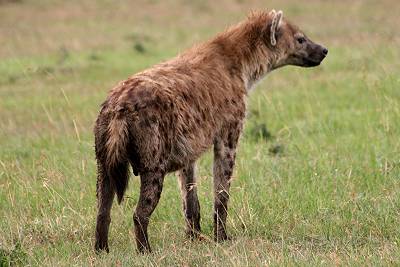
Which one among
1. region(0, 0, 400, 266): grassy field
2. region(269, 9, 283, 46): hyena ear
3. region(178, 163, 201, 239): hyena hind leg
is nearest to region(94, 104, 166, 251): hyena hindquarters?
region(0, 0, 400, 266): grassy field

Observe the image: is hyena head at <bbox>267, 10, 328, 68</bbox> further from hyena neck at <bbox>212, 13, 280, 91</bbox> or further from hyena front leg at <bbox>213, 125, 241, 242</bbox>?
hyena front leg at <bbox>213, 125, 241, 242</bbox>

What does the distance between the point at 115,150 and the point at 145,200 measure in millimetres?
375

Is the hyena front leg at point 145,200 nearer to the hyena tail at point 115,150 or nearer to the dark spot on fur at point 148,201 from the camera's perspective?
the dark spot on fur at point 148,201

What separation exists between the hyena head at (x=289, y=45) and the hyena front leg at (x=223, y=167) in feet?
2.73

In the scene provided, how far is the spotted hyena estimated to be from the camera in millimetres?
4766

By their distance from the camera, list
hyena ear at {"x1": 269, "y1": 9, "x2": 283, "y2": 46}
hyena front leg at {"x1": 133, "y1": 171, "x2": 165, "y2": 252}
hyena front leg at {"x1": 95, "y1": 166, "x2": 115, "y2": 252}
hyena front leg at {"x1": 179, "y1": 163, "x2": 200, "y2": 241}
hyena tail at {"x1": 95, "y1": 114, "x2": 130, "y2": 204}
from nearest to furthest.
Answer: hyena tail at {"x1": 95, "y1": 114, "x2": 130, "y2": 204}
hyena front leg at {"x1": 133, "y1": 171, "x2": 165, "y2": 252}
hyena front leg at {"x1": 95, "y1": 166, "x2": 115, "y2": 252}
hyena front leg at {"x1": 179, "y1": 163, "x2": 200, "y2": 241}
hyena ear at {"x1": 269, "y1": 9, "x2": 283, "y2": 46}

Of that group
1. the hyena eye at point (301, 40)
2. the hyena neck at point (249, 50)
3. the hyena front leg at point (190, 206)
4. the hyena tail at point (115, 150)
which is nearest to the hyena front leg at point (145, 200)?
the hyena tail at point (115, 150)

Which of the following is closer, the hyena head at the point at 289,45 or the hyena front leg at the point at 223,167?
the hyena front leg at the point at 223,167

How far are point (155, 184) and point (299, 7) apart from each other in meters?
14.4

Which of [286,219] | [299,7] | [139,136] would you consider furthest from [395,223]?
[299,7]

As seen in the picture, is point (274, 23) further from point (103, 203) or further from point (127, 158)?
point (103, 203)

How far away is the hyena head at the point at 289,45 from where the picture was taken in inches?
240

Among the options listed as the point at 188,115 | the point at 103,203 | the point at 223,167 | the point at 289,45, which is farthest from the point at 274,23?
the point at 103,203

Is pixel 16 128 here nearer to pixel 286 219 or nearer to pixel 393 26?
pixel 286 219
